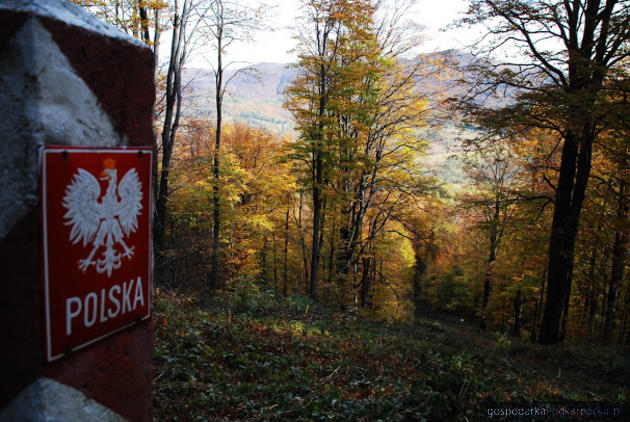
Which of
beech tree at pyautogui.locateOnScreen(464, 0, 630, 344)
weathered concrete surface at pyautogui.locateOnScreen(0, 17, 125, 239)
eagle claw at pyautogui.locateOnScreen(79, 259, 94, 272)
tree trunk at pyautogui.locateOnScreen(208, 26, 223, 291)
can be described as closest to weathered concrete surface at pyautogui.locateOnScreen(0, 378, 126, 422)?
eagle claw at pyautogui.locateOnScreen(79, 259, 94, 272)

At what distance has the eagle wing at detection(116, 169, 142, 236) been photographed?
47.0 inches

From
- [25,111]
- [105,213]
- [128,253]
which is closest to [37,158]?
[25,111]

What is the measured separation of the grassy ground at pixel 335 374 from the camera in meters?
3.59

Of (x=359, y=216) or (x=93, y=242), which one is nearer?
(x=93, y=242)

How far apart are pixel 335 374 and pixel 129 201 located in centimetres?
447

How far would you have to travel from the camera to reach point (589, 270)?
1382 centimetres

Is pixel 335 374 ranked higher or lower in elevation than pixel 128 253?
lower

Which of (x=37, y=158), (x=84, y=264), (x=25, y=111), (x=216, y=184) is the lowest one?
(x=216, y=184)

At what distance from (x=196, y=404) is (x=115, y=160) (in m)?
3.31

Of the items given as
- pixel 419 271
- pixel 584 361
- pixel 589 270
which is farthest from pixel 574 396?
pixel 419 271

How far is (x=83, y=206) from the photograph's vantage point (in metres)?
1.05

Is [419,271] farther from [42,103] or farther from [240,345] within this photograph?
[42,103]

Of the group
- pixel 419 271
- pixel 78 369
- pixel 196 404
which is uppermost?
pixel 78 369

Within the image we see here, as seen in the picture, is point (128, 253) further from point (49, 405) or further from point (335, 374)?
point (335, 374)
